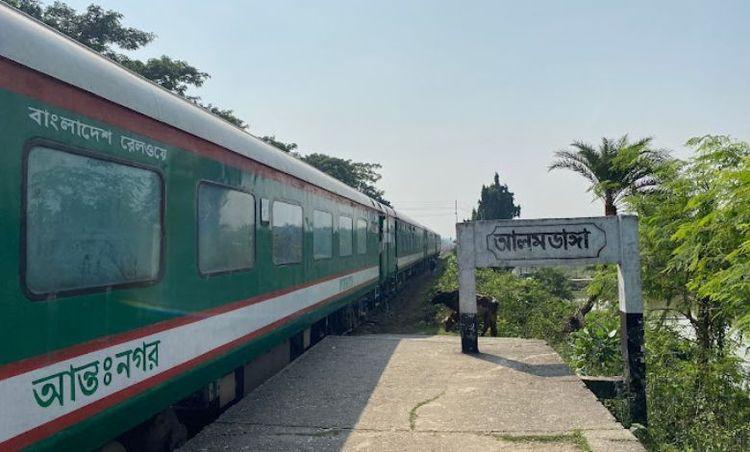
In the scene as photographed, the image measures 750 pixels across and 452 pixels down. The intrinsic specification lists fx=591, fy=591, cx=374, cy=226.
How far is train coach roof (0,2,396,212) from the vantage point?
9.61 feet

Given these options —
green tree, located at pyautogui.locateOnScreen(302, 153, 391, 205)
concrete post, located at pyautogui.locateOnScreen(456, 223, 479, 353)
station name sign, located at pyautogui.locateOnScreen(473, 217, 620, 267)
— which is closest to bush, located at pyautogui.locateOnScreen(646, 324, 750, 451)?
station name sign, located at pyautogui.locateOnScreen(473, 217, 620, 267)

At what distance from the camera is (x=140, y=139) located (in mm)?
3904

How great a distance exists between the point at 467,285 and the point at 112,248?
560 cm

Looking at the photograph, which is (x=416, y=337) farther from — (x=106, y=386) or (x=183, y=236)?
(x=106, y=386)

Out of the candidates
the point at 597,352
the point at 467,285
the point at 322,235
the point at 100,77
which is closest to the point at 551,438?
the point at 467,285

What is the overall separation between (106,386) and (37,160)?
1.33 meters

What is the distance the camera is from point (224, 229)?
17.1ft

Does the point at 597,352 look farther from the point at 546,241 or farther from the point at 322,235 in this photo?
the point at 322,235

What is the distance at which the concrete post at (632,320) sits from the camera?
641 centimetres

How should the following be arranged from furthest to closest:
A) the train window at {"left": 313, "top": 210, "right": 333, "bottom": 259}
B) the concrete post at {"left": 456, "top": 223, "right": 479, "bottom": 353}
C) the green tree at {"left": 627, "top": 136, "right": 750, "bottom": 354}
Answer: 1. the train window at {"left": 313, "top": 210, "right": 333, "bottom": 259}
2. the concrete post at {"left": 456, "top": 223, "right": 479, "bottom": 353}
3. the green tree at {"left": 627, "top": 136, "right": 750, "bottom": 354}

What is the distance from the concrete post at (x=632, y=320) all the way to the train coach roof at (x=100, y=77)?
15.1 ft

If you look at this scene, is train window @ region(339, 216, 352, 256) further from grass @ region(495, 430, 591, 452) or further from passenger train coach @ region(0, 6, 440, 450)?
grass @ region(495, 430, 591, 452)

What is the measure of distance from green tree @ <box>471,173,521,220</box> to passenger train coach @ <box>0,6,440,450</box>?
58.7 m

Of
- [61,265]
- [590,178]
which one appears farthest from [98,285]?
[590,178]
